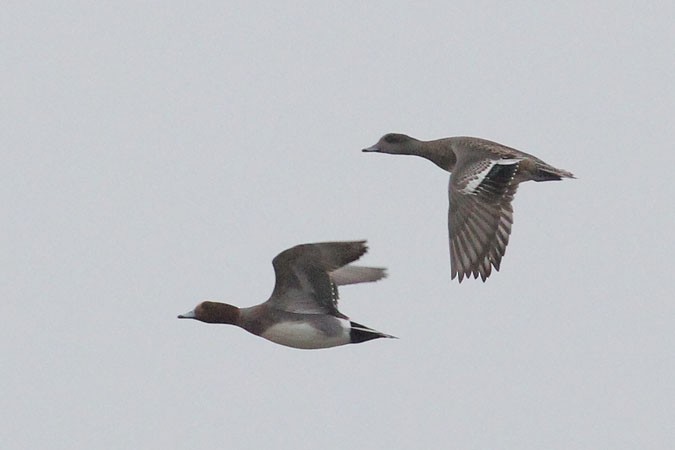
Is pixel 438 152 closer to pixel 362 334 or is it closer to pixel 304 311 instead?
pixel 304 311

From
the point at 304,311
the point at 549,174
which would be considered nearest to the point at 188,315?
the point at 304,311

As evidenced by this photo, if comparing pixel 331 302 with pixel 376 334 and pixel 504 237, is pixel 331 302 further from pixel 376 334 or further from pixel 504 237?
pixel 504 237

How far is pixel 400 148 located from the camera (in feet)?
53.6

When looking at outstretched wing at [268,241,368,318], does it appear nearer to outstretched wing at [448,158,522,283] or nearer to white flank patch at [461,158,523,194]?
outstretched wing at [448,158,522,283]

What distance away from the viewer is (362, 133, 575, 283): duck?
13.5m

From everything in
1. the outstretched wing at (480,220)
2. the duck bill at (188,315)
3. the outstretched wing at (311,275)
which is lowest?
the duck bill at (188,315)

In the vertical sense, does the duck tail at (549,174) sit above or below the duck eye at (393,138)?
below

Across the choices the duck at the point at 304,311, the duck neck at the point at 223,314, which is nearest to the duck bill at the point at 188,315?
the duck neck at the point at 223,314

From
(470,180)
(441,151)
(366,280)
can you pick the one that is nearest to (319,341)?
(366,280)

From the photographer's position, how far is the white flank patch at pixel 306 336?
13070 mm

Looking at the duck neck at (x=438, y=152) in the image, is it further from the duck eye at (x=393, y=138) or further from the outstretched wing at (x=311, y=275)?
the outstretched wing at (x=311, y=275)

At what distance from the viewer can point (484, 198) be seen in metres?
13.7

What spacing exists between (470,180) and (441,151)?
1.77m

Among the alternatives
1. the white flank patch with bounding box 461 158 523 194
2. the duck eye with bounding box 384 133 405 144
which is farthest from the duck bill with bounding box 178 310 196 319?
the duck eye with bounding box 384 133 405 144
